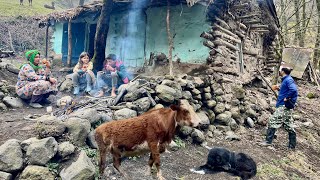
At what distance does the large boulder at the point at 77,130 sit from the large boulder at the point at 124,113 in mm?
911

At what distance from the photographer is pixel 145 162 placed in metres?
5.04

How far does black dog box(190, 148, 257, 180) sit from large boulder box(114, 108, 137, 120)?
63.3 inches

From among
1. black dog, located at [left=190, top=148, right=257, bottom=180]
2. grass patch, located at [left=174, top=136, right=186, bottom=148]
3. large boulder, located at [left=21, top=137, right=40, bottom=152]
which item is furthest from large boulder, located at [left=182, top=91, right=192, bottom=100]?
large boulder, located at [left=21, top=137, right=40, bottom=152]

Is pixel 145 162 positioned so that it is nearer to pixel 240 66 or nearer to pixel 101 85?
pixel 101 85

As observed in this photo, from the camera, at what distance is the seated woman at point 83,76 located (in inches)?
346

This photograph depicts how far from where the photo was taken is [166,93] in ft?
21.9

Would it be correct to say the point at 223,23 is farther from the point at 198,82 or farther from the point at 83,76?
the point at 83,76

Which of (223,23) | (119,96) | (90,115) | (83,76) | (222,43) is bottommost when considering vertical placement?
(90,115)

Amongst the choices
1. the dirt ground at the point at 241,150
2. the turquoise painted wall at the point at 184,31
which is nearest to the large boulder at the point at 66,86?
the dirt ground at the point at 241,150

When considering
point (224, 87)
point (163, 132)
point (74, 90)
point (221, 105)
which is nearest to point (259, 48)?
point (224, 87)

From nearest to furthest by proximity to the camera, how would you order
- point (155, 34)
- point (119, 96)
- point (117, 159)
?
point (117, 159), point (119, 96), point (155, 34)

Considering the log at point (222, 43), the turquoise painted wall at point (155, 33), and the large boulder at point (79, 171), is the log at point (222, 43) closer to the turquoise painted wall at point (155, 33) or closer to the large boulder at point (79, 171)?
the turquoise painted wall at point (155, 33)

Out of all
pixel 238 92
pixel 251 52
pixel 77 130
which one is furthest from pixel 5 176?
pixel 251 52

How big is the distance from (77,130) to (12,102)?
10.8ft
